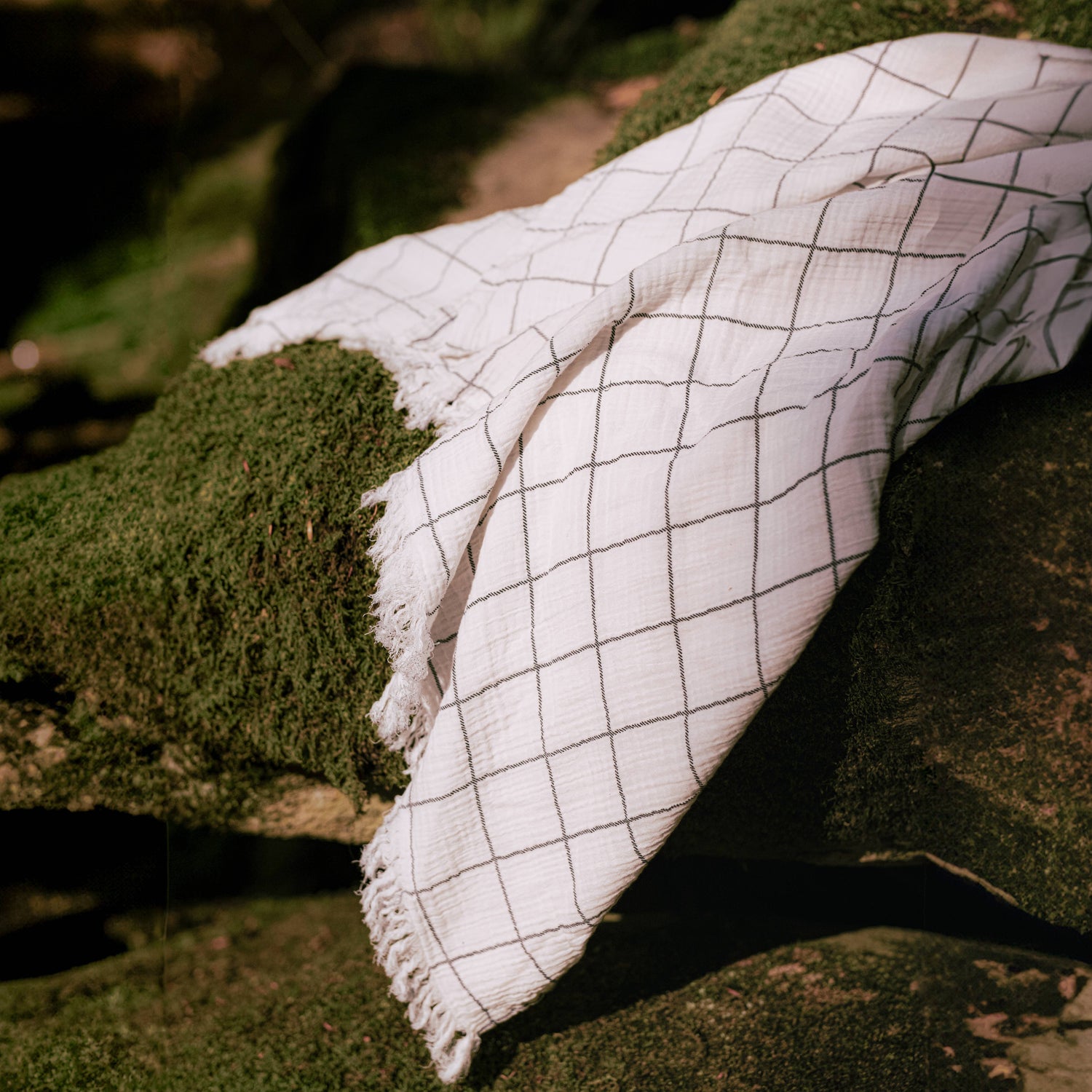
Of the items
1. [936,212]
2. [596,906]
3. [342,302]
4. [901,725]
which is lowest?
[596,906]

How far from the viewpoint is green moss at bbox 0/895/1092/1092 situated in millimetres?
1361

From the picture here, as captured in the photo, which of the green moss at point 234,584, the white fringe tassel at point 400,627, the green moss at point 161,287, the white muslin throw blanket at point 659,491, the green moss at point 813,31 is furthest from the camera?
the green moss at point 161,287

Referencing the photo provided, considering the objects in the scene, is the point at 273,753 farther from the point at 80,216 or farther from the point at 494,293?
the point at 80,216

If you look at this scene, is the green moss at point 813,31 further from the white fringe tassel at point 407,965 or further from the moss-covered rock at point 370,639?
the white fringe tassel at point 407,965

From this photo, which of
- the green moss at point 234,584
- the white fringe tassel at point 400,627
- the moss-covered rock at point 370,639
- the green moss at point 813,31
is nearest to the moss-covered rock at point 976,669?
the moss-covered rock at point 370,639

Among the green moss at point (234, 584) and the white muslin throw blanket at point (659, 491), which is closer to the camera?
the white muslin throw blanket at point (659, 491)

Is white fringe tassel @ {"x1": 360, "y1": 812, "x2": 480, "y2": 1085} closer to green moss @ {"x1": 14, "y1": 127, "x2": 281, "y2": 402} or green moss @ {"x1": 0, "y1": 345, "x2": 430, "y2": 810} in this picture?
green moss @ {"x1": 0, "y1": 345, "x2": 430, "y2": 810}

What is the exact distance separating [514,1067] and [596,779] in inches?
26.2

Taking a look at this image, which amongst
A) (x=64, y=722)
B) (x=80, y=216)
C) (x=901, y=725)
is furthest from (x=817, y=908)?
(x=80, y=216)

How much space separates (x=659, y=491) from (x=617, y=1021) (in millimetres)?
1076

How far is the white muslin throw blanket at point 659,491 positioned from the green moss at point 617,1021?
8.9 inches

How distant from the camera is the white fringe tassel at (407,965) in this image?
137 cm

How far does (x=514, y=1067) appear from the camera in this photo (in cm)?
145

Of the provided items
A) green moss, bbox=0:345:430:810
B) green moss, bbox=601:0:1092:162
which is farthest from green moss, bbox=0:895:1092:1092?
green moss, bbox=601:0:1092:162
